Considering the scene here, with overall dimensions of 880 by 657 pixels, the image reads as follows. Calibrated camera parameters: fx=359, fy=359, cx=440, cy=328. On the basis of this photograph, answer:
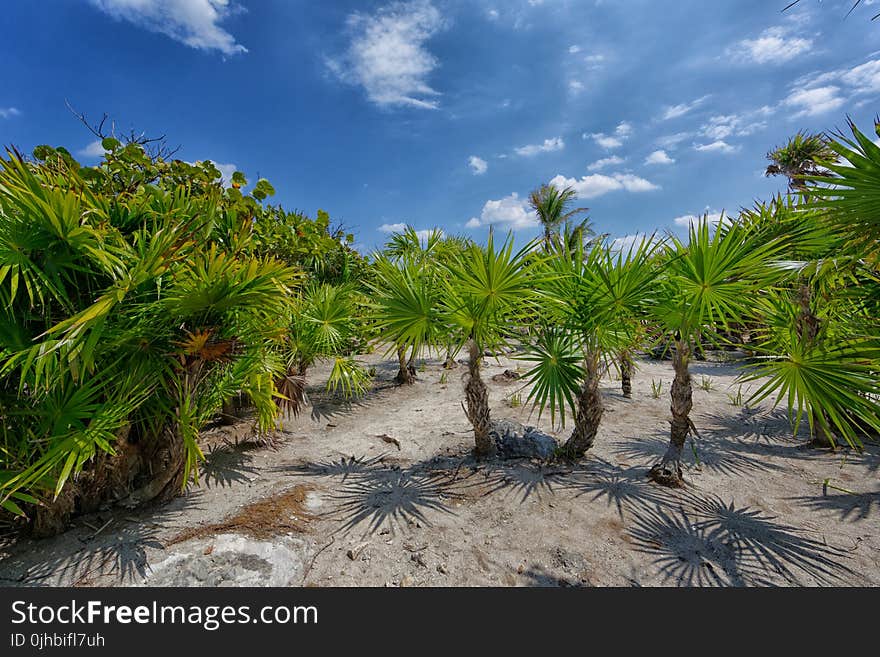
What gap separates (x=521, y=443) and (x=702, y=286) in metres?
2.43

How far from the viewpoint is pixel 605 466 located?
12.7 ft

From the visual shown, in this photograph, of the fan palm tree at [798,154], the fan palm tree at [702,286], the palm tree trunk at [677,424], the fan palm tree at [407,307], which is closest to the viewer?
the fan palm tree at [702,286]

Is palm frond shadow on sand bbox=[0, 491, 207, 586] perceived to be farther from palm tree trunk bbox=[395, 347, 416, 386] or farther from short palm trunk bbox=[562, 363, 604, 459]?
palm tree trunk bbox=[395, 347, 416, 386]

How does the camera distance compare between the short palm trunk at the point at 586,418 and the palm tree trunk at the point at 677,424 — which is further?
the short palm trunk at the point at 586,418

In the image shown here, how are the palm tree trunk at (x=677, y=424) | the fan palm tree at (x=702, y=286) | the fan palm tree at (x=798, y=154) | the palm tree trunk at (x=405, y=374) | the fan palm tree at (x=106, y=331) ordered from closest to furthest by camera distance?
the fan palm tree at (x=106, y=331)
the fan palm tree at (x=702, y=286)
the palm tree trunk at (x=677, y=424)
the palm tree trunk at (x=405, y=374)
the fan palm tree at (x=798, y=154)

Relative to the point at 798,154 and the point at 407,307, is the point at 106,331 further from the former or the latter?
the point at 798,154

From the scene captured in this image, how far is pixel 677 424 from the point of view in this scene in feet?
11.3

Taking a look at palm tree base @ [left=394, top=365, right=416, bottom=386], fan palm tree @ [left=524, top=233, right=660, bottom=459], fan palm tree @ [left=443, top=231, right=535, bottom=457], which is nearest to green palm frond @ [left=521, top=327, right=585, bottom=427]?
fan palm tree @ [left=524, top=233, right=660, bottom=459]

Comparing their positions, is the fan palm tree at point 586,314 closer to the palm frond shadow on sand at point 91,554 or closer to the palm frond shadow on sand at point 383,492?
the palm frond shadow on sand at point 383,492

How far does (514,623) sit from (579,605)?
0.42 m

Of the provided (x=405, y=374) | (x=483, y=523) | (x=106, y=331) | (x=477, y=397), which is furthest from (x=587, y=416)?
(x=405, y=374)

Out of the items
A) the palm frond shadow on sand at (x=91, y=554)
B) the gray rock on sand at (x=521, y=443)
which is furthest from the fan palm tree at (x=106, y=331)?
the gray rock on sand at (x=521, y=443)

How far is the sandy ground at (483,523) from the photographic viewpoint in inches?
92.4

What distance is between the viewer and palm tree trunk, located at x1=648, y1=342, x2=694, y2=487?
3.35 metres
